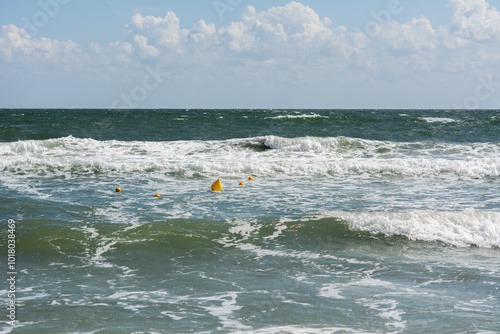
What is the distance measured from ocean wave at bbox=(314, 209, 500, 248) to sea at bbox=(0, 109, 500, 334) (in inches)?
1.1

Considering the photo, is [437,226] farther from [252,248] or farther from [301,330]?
[301,330]

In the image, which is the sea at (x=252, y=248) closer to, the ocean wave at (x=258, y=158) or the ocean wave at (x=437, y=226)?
the ocean wave at (x=437, y=226)

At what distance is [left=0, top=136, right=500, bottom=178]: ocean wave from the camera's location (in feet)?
55.6

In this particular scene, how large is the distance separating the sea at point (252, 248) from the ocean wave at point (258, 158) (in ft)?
0.47

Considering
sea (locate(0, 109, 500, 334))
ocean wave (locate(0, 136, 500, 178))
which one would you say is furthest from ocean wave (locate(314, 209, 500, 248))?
ocean wave (locate(0, 136, 500, 178))

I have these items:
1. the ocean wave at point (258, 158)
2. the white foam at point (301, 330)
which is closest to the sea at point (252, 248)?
the white foam at point (301, 330)

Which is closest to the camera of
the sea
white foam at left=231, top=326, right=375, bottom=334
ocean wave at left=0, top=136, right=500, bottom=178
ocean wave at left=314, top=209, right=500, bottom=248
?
white foam at left=231, top=326, right=375, bottom=334

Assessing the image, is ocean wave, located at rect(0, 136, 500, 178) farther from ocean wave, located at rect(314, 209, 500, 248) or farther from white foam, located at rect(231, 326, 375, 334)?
white foam, located at rect(231, 326, 375, 334)

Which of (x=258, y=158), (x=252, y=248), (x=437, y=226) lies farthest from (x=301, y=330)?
(x=258, y=158)

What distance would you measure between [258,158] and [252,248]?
39.8ft

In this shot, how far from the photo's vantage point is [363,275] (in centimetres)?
664

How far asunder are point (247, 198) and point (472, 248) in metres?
5.54

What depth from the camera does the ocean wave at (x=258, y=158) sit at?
55.6ft

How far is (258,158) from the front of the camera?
20.0 metres
